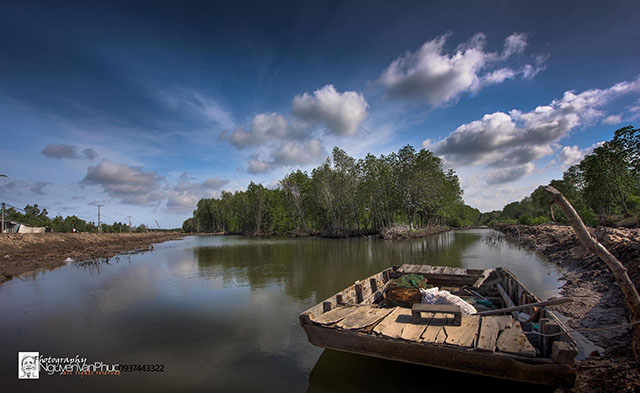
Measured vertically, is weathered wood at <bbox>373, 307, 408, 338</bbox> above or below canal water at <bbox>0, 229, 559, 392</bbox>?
above

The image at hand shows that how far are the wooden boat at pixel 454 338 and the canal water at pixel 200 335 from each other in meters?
0.90

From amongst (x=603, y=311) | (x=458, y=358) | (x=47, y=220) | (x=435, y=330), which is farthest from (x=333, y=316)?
(x=47, y=220)

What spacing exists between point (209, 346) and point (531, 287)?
38.3 feet

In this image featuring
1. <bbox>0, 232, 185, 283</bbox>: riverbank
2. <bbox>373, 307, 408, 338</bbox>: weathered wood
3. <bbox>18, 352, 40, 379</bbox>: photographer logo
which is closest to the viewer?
<bbox>373, 307, 408, 338</bbox>: weathered wood

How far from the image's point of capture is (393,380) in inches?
201

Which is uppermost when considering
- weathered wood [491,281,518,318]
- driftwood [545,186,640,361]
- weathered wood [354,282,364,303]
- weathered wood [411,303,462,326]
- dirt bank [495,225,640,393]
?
driftwood [545,186,640,361]

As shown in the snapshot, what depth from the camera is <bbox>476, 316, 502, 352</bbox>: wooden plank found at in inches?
161

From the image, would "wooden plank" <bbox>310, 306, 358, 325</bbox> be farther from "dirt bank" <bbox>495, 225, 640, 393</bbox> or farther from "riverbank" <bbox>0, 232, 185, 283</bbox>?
"riverbank" <bbox>0, 232, 185, 283</bbox>

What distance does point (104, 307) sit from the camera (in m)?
10.7

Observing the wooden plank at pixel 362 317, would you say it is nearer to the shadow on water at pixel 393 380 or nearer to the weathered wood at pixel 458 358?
the weathered wood at pixel 458 358

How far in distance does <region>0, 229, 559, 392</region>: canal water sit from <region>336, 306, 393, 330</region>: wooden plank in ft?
3.26

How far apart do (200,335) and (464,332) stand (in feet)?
21.9

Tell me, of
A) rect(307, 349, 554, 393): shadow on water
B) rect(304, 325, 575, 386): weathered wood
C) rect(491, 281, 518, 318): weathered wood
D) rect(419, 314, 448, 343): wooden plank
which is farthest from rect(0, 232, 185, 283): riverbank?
rect(491, 281, 518, 318): weathered wood

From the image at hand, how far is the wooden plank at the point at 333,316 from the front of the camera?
210 inches
